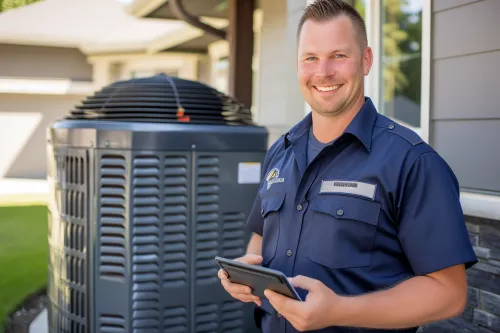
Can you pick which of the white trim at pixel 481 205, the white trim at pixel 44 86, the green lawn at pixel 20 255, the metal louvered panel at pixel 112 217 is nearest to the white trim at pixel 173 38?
the white trim at pixel 44 86

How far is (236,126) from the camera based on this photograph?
138 inches

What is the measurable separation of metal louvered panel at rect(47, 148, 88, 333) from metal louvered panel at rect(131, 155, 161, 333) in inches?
11.0

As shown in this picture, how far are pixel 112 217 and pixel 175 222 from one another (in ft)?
1.06

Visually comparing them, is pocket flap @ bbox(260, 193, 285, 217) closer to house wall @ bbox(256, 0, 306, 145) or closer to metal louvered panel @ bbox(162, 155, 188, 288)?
metal louvered panel @ bbox(162, 155, 188, 288)

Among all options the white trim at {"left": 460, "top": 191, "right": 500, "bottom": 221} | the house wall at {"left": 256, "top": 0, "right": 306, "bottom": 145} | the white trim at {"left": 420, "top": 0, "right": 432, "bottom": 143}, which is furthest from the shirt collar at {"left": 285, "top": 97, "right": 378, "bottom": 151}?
the house wall at {"left": 256, "top": 0, "right": 306, "bottom": 145}

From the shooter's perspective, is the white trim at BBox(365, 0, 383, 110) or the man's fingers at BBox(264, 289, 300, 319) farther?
the white trim at BBox(365, 0, 383, 110)

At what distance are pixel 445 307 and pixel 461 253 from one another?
14cm

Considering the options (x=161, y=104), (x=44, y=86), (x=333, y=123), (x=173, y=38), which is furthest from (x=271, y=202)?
(x=44, y=86)

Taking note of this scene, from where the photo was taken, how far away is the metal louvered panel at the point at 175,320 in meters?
3.30

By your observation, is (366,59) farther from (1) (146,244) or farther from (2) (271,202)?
(1) (146,244)

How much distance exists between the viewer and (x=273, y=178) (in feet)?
6.43

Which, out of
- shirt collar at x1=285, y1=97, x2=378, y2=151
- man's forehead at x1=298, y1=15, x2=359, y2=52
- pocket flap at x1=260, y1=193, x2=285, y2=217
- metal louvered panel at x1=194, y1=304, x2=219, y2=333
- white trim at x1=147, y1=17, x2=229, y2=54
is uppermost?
white trim at x1=147, y1=17, x2=229, y2=54

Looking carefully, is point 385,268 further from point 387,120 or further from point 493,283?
point 493,283

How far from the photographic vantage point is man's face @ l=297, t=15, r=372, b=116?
168cm
